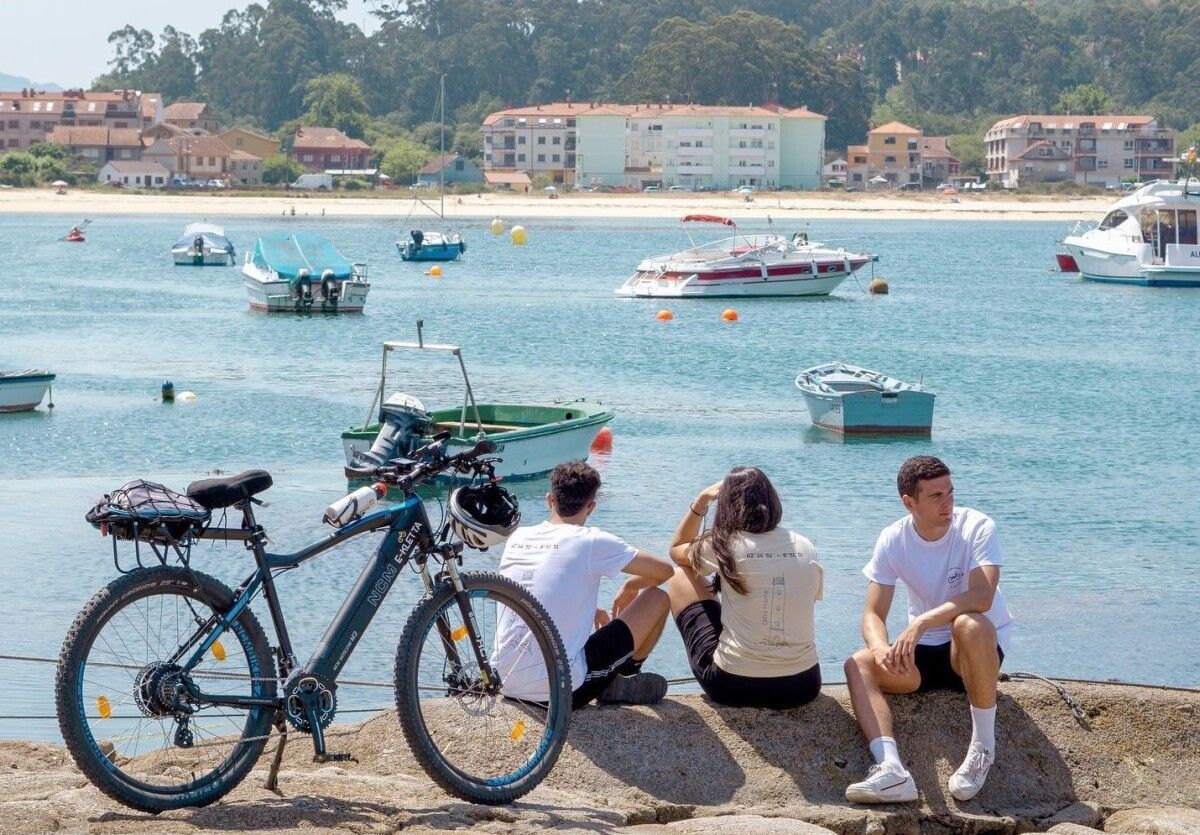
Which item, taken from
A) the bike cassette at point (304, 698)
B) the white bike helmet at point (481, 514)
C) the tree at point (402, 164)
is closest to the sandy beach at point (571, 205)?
the tree at point (402, 164)

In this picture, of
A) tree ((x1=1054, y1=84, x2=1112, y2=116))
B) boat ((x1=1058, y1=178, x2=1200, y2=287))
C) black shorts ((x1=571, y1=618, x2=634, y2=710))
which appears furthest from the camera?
Answer: tree ((x1=1054, y1=84, x2=1112, y2=116))

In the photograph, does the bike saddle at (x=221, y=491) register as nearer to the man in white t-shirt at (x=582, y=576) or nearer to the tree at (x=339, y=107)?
the man in white t-shirt at (x=582, y=576)

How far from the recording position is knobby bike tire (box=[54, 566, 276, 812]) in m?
4.96

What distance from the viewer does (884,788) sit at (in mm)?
5773

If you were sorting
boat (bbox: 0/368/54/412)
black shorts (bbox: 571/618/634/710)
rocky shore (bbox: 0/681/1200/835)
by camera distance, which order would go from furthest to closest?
1. boat (bbox: 0/368/54/412)
2. black shorts (bbox: 571/618/634/710)
3. rocky shore (bbox: 0/681/1200/835)

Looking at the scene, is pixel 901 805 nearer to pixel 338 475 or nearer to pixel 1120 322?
pixel 338 475

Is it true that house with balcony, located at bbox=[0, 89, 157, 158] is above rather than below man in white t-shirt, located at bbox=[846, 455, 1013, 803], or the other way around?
above

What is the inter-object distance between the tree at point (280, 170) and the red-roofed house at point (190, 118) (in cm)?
2395

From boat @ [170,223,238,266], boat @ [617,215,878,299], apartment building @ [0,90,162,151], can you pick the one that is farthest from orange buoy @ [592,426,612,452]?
apartment building @ [0,90,162,151]

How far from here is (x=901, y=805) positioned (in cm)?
586

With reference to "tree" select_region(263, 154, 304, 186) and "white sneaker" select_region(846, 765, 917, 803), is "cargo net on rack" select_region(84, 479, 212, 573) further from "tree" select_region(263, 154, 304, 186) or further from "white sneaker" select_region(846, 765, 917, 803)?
"tree" select_region(263, 154, 304, 186)

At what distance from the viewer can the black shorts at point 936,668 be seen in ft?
20.5

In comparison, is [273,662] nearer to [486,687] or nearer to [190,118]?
[486,687]

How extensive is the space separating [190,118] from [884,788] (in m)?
177
